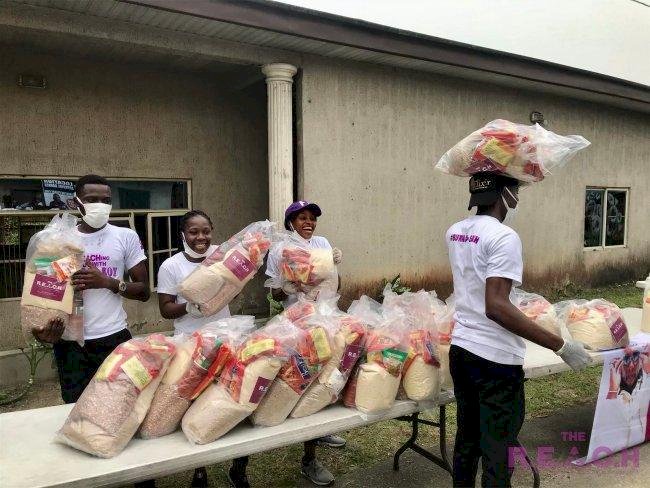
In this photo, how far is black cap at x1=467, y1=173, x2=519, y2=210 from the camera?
7.22 feet

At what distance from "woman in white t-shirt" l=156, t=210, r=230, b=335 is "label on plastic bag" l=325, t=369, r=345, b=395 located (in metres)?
0.87

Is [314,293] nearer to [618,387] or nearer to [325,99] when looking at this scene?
[618,387]

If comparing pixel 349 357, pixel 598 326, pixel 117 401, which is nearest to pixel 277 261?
pixel 349 357

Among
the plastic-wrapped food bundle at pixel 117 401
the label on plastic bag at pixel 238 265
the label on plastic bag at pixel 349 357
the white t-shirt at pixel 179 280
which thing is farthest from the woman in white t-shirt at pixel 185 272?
the label on plastic bag at pixel 349 357

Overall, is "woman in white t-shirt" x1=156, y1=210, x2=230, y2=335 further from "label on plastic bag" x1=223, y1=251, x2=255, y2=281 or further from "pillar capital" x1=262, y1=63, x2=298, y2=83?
"pillar capital" x1=262, y1=63, x2=298, y2=83

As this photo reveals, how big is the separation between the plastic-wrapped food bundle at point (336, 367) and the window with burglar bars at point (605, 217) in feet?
26.8

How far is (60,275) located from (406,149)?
5008 mm

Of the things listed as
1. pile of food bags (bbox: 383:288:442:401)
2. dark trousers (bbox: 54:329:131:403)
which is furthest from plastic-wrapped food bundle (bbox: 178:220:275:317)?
pile of food bags (bbox: 383:288:442:401)

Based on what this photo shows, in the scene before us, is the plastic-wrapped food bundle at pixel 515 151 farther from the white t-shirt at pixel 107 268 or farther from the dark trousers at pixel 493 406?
the white t-shirt at pixel 107 268

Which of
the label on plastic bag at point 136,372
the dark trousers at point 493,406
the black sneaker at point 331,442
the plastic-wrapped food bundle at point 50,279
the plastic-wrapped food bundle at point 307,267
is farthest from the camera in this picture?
the black sneaker at point 331,442

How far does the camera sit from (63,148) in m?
5.34

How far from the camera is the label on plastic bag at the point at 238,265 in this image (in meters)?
2.58

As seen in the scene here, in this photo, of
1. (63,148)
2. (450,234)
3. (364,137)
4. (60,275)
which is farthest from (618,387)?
(63,148)

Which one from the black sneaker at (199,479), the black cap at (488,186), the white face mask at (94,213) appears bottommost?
the black sneaker at (199,479)
